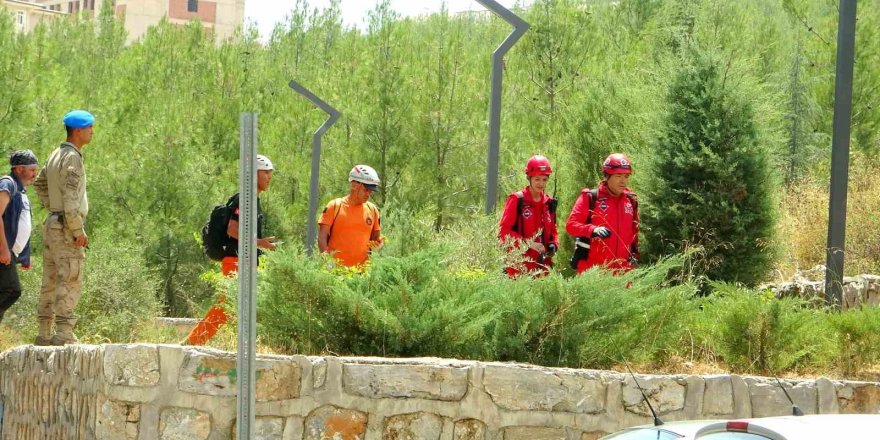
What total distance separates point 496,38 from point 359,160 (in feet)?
33.7

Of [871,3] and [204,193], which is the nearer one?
[204,193]

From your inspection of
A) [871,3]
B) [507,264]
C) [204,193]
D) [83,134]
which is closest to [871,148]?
[871,3]

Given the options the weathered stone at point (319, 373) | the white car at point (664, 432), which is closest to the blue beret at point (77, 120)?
the weathered stone at point (319, 373)

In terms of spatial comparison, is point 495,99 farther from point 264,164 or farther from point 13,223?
point 13,223

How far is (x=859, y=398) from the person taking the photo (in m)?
7.81

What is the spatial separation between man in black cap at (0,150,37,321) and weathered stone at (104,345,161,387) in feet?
7.15

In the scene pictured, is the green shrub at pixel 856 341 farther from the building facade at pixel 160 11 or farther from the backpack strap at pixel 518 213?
the building facade at pixel 160 11

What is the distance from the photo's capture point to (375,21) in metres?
26.2

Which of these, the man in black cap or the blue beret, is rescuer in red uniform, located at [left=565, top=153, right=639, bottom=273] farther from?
the man in black cap

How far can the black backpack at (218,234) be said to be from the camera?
9469 millimetres

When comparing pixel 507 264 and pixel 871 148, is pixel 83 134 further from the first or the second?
pixel 871 148

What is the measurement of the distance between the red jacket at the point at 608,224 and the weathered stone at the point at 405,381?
2.79m

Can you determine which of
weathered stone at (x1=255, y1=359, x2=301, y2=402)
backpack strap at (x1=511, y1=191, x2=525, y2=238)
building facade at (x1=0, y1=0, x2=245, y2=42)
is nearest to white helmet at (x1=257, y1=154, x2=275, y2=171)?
backpack strap at (x1=511, y1=191, x2=525, y2=238)

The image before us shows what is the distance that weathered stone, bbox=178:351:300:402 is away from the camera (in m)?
7.42
